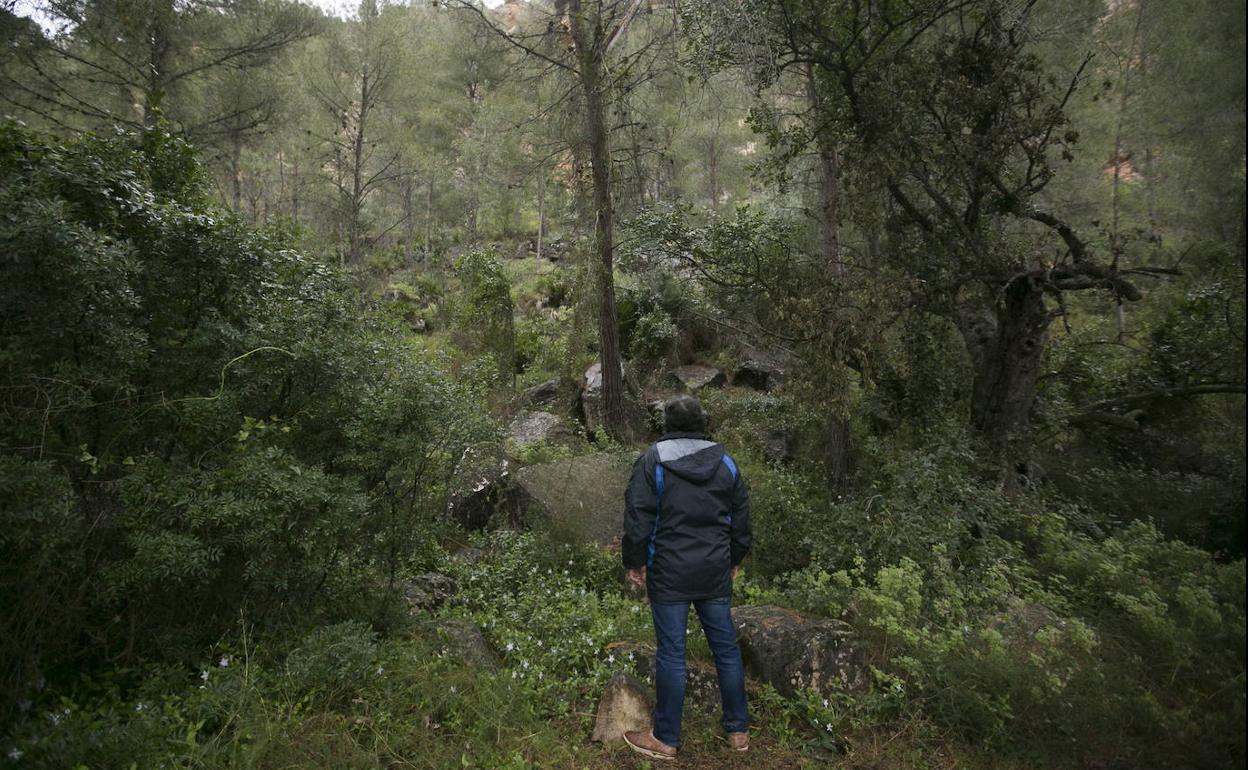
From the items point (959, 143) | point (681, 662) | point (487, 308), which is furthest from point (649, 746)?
point (487, 308)

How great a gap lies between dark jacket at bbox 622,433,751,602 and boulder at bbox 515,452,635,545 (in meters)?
2.96

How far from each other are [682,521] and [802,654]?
130cm

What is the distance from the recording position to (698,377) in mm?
12359

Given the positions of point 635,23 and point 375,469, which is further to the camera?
point 635,23

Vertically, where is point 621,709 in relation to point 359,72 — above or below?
below

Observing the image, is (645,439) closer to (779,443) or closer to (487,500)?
(779,443)

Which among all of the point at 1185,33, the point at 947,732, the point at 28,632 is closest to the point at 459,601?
the point at 28,632

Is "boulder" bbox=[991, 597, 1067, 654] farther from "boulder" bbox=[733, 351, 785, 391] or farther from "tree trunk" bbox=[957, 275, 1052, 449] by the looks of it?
"boulder" bbox=[733, 351, 785, 391]

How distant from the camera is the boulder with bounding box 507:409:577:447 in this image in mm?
9391

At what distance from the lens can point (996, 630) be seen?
12.1ft

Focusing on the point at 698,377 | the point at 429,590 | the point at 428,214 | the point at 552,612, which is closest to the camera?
the point at 552,612

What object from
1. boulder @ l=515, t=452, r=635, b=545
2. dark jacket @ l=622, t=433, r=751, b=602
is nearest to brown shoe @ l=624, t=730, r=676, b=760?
dark jacket @ l=622, t=433, r=751, b=602

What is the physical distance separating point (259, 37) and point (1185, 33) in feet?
40.5

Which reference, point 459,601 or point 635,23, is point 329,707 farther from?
point 635,23
